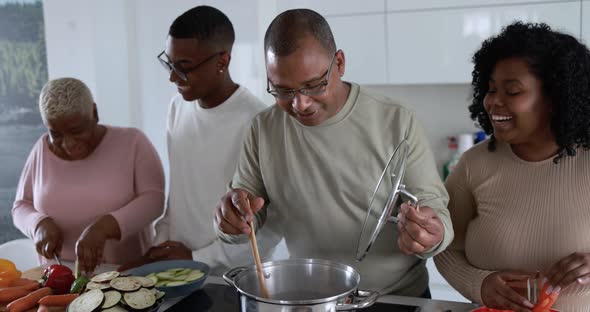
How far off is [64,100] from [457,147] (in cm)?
198

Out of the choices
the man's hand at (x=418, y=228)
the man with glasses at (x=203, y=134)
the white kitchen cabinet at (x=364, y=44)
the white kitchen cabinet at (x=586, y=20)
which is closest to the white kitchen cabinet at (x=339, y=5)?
the white kitchen cabinet at (x=364, y=44)

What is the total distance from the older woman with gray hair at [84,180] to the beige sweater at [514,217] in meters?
0.92

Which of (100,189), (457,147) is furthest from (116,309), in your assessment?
(457,147)

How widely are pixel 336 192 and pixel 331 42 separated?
1.11 ft

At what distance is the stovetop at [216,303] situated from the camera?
1.27 meters

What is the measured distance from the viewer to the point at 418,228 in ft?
3.76

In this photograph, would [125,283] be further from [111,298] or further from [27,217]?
[27,217]

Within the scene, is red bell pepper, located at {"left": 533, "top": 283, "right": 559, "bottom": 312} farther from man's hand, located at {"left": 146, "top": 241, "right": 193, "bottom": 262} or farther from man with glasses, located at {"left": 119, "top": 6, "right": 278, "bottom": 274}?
man's hand, located at {"left": 146, "top": 241, "right": 193, "bottom": 262}

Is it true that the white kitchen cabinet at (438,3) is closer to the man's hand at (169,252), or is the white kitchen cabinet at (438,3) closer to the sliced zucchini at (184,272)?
the man's hand at (169,252)

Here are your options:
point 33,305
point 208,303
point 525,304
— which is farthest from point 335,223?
point 33,305

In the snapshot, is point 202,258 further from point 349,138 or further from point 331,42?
point 331,42

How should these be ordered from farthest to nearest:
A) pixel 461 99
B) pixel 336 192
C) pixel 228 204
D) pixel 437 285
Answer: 1. pixel 461 99
2. pixel 437 285
3. pixel 336 192
4. pixel 228 204

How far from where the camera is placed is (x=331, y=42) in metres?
1.28

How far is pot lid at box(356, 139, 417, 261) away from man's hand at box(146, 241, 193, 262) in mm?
738
